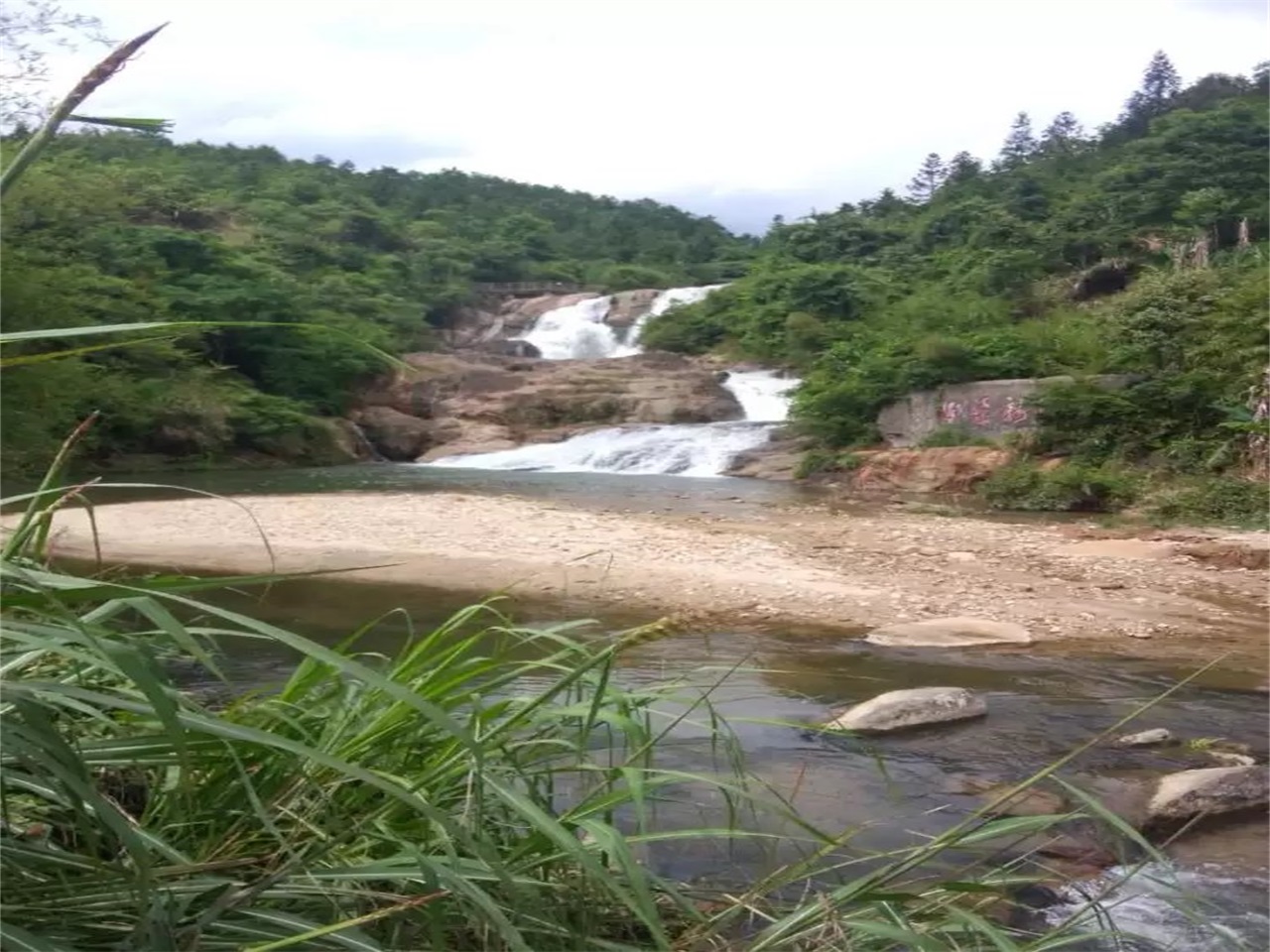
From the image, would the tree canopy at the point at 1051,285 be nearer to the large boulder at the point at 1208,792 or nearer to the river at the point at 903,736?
the river at the point at 903,736

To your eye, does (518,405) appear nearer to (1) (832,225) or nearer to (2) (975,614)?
(1) (832,225)

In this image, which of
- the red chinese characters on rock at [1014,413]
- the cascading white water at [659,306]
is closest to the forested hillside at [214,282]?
the cascading white water at [659,306]

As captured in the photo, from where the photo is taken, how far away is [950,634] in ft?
27.5

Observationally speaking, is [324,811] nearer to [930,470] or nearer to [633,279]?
[930,470]

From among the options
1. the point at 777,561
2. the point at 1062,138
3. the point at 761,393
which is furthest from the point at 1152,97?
the point at 777,561

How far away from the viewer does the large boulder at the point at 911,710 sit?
5.94 metres

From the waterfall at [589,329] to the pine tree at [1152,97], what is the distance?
2052 centimetres

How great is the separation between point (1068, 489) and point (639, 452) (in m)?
9.07

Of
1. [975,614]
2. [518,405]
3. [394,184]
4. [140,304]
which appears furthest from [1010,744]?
[394,184]

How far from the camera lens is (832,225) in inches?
1577

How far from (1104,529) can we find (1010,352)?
26.2 ft

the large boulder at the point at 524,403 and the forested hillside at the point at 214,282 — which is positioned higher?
the forested hillside at the point at 214,282

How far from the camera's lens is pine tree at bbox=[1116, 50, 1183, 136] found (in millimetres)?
47438

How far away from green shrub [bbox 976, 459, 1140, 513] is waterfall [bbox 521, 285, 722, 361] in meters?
19.0
